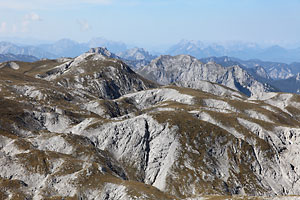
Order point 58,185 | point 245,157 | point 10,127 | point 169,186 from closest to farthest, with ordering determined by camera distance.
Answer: point 58,185 → point 169,186 → point 10,127 → point 245,157

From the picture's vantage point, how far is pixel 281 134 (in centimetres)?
11506

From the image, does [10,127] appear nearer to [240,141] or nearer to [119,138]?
[119,138]

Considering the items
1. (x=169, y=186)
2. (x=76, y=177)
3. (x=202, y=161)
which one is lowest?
(x=169, y=186)

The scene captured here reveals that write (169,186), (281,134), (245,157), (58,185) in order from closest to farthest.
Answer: (58,185) < (169,186) < (245,157) < (281,134)

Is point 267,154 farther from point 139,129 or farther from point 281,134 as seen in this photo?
point 139,129

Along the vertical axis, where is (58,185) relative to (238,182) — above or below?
above

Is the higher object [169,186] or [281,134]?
[281,134]

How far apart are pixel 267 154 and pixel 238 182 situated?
20.5 m

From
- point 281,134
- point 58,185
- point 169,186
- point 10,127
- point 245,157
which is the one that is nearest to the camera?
point 58,185

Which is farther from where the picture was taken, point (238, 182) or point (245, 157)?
point (245, 157)

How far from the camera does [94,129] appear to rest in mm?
109438

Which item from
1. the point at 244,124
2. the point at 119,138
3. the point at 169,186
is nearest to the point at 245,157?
the point at 244,124

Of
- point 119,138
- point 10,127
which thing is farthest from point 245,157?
point 10,127

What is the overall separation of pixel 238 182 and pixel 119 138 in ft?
169
